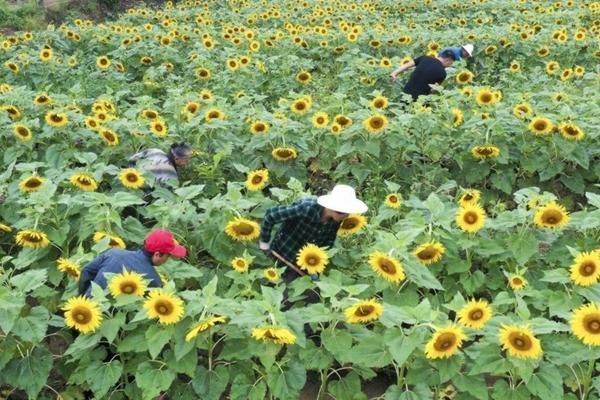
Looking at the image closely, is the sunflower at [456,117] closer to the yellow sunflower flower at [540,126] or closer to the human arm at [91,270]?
the yellow sunflower flower at [540,126]

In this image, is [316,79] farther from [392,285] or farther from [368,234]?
[392,285]

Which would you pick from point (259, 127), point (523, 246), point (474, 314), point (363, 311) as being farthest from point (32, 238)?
point (523, 246)

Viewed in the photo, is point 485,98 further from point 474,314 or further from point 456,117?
point 474,314

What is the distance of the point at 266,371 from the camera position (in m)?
3.56

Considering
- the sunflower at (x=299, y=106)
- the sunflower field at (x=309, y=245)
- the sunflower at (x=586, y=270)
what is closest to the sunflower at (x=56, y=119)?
the sunflower field at (x=309, y=245)

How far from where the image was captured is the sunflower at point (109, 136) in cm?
619

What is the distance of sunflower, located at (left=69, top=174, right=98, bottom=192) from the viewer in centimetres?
513

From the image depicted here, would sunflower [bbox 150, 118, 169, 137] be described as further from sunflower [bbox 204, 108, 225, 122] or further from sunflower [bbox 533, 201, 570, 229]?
sunflower [bbox 533, 201, 570, 229]

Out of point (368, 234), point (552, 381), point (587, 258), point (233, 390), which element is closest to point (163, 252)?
point (233, 390)

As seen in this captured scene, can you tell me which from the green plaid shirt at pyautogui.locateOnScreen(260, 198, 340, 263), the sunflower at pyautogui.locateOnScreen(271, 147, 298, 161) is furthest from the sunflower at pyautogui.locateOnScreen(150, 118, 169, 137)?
the green plaid shirt at pyautogui.locateOnScreen(260, 198, 340, 263)

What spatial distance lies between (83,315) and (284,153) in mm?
3302

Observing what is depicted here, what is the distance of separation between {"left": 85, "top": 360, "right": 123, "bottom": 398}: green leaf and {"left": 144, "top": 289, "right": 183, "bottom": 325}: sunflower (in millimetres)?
505

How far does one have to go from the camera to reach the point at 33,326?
358 cm

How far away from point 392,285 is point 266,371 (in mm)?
1138
